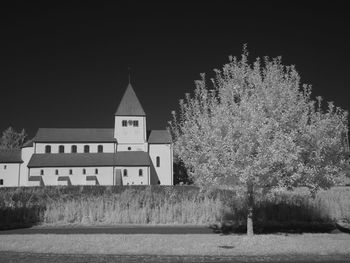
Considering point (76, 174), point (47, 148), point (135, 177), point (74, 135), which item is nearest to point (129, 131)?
point (74, 135)

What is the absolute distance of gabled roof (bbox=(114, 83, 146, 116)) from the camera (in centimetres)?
7681

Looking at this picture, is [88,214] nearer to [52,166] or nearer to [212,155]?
[212,155]

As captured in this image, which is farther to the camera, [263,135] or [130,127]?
[130,127]

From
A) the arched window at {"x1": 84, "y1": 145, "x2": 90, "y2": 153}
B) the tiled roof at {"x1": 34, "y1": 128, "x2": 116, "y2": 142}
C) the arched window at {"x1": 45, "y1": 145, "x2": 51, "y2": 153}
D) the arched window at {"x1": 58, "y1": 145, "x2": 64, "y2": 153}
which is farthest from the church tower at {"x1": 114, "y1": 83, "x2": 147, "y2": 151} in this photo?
the arched window at {"x1": 45, "y1": 145, "x2": 51, "y2": 153}

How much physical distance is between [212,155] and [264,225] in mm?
6690

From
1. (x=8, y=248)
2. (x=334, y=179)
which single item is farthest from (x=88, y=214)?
(x=334, y=179)

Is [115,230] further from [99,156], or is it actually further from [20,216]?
[99,156]

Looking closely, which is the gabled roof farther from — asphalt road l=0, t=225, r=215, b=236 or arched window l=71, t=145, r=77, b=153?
asphalt road l=0, t=225, r=215, b=236

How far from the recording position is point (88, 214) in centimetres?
1962

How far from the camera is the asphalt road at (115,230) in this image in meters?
15.5

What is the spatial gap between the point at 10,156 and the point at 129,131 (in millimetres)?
21686

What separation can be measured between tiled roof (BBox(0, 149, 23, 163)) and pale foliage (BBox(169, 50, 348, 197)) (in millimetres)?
62494

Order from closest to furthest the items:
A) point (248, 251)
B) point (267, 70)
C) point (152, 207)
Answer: point (248, 251) → point (267, 70) → point (152, 207)

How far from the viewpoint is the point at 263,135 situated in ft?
40.1
